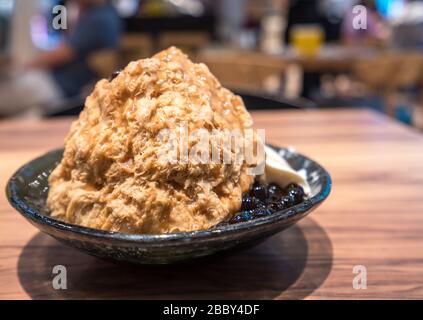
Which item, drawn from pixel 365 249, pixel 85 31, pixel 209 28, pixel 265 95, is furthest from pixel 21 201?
pixel 209 28

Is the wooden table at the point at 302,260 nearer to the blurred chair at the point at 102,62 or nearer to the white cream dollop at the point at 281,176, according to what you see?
the white cream dollop at the point at 281,176

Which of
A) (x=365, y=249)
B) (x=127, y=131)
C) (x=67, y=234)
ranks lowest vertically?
(x=365, y=249)

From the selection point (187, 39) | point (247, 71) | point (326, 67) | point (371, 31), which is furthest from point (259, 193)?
point (187, 39)

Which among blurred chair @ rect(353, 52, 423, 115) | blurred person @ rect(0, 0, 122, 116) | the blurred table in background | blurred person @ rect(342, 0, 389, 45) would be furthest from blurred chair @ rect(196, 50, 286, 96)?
blurred person @ rect(342, 0, 389, 45)

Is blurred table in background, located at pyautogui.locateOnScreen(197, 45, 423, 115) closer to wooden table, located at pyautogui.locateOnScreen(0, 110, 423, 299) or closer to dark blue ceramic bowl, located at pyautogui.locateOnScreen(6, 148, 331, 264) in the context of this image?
wooden table, located at pyautogui.locateOnScreen(0, 110, 423, 299)

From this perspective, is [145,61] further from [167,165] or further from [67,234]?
[67,234]

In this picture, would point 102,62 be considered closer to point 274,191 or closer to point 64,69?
point 64,69
